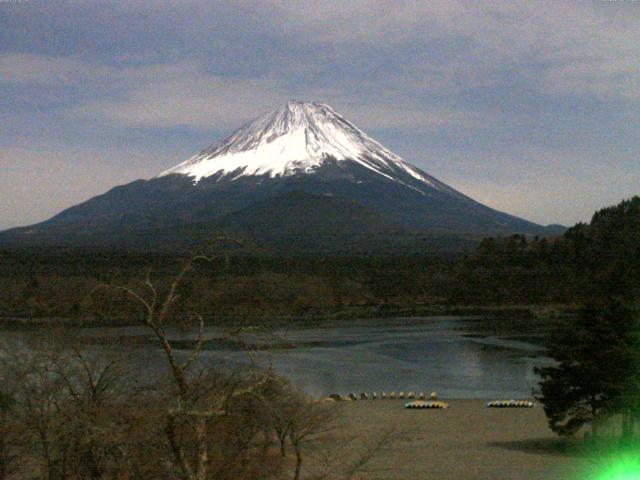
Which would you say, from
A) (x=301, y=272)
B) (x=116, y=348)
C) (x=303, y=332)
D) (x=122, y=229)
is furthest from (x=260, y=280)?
(x=122, y=229)

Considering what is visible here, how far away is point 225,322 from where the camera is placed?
150 feet

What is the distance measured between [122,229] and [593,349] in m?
109

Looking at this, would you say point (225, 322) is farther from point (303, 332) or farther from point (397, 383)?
point (397, 383)

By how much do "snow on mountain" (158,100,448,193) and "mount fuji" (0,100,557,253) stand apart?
0.62ft

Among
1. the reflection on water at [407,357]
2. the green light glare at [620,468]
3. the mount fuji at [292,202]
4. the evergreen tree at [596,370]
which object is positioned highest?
the mount fuji at [292,202]

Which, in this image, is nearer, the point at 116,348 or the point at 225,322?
the point at 116,348

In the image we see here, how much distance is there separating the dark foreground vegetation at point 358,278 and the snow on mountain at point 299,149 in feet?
266

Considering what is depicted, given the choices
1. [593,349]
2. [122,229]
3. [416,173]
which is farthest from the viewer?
[416,173]

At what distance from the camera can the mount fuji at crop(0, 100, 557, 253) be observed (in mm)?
108812

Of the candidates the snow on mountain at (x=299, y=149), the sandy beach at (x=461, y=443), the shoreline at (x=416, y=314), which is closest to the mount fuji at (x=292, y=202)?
the snow on mountain at (x=299, y=149)

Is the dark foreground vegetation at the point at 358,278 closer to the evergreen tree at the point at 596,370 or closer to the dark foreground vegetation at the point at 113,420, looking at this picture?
the evergreen tree at the point at 596,370

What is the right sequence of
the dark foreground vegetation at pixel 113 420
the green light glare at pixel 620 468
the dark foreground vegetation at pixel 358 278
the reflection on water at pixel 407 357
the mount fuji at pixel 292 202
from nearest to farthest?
1. the dark foreground vegetation at pixel 113 420
2. the green light glare at pixel 620 468
3. the reflection on water at pixel 407 357
4. the dark foreground vegetation at pixel 358 278
5. the mount fuji at pixel 292 202

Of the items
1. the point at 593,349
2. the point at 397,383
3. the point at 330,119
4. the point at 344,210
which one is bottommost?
the point at 397,383

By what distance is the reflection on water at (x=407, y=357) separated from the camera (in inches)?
1070
